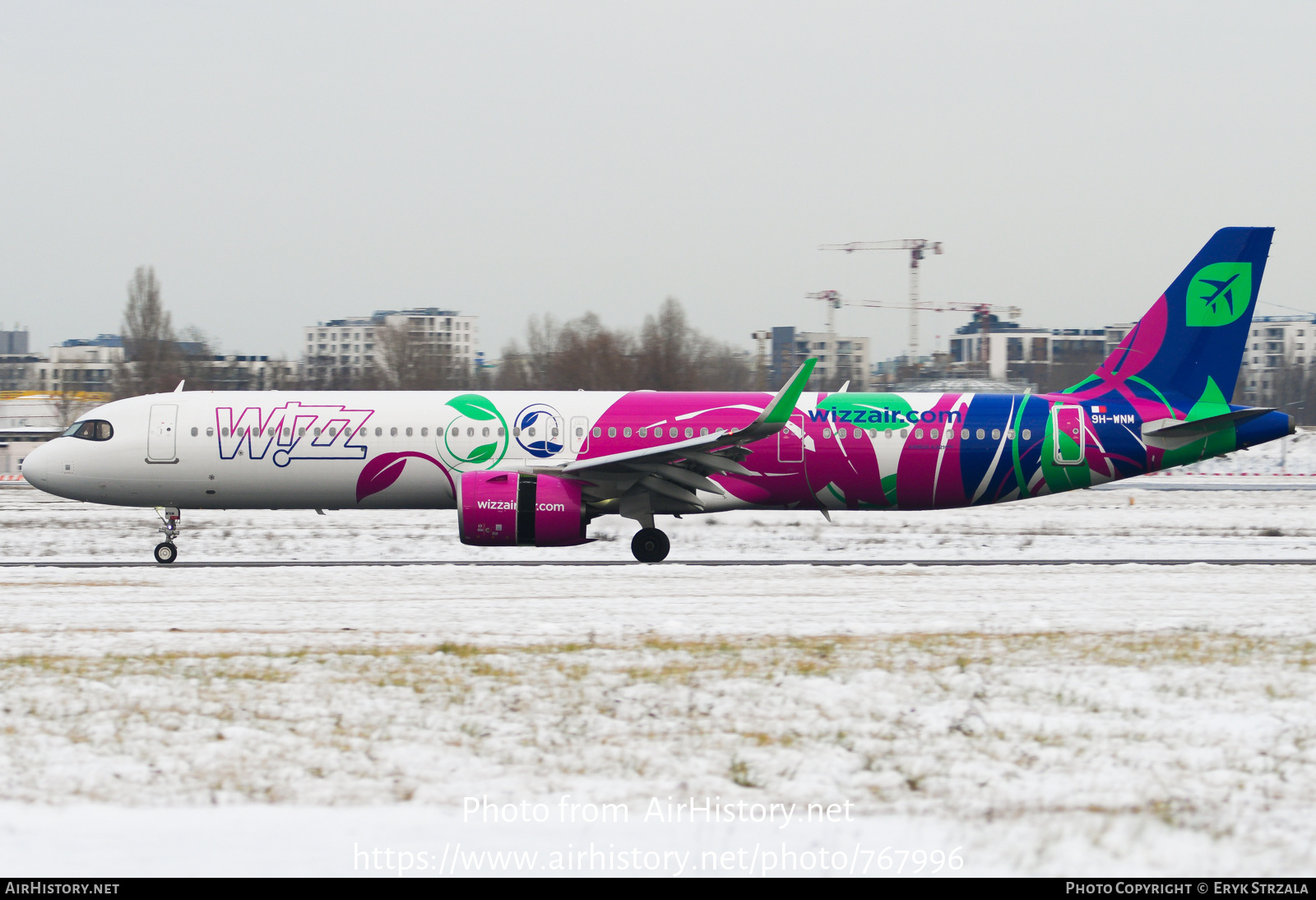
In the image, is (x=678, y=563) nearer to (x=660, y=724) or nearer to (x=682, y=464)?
(x=682, y=464)

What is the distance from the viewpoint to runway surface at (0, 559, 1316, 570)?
1895cm

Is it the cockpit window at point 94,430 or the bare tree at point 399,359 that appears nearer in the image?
the cockpit window at point 94,430

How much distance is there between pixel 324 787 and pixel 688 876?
2.39 m

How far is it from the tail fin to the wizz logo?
13.5 m

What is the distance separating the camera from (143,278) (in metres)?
61.4

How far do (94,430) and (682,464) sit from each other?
1028cm

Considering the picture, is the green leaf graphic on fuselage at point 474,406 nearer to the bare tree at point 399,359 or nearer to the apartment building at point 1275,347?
the bare tree at point 399,359

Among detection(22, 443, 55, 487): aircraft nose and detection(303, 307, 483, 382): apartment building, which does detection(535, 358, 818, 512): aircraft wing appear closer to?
detection(22, 443, 55, 487): aircraft nose

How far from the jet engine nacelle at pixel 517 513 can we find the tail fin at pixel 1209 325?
1023 cm

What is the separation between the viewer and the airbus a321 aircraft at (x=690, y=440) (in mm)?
19609

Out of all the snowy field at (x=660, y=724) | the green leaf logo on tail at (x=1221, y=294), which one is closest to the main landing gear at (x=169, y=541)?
the snowy field at (x=660, y=724)

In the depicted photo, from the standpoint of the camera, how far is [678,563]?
1952 cm

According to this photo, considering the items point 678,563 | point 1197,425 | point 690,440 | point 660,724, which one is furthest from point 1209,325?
point 660,724
